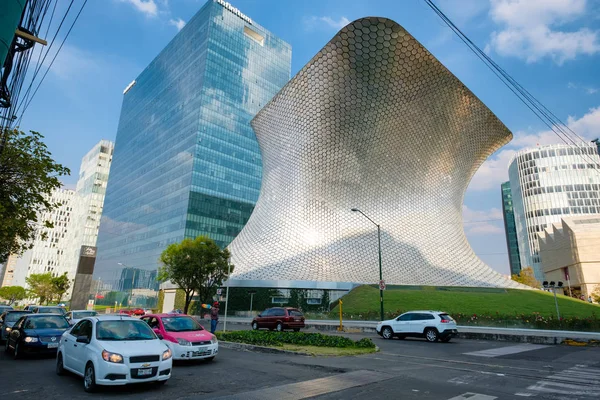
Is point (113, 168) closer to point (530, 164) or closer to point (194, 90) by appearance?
point (194, 90)

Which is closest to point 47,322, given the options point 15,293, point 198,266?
point 198,266

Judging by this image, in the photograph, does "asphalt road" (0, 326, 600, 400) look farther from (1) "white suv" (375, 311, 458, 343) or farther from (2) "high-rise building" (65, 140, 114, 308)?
(2) "high-rise building" (65, 140, 114, 308)

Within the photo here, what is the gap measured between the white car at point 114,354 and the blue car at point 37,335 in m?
3.71

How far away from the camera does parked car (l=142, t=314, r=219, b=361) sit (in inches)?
412

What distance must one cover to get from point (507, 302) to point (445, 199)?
707 inches

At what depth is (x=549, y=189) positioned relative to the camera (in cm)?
10444

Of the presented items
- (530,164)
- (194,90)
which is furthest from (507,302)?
(530,164)

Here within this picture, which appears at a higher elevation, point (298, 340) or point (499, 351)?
point (298, 340)

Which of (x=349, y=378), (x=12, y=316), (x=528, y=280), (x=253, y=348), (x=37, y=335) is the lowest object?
(x=253, y=348)

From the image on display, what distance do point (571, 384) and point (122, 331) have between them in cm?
1020

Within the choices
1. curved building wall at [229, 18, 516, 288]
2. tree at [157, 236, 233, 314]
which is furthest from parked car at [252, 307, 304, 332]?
curved building wall at [229, 18, 516, 288]

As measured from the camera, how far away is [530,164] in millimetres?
109688

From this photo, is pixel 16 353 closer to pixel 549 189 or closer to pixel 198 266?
pixel 198 266

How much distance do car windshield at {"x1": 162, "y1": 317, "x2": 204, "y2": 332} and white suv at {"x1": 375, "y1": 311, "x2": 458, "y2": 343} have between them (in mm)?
11835
